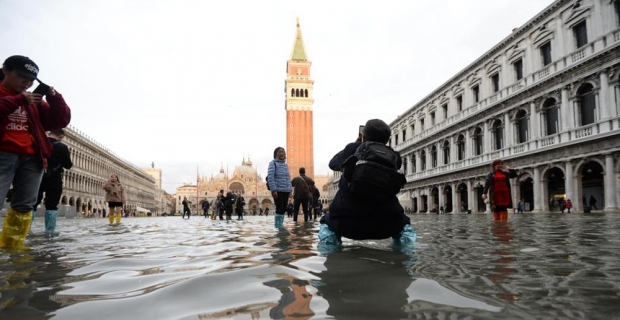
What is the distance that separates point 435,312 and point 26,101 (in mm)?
3948

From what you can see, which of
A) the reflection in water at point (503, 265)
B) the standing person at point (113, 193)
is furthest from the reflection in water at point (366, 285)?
the standing person at point (113, 193)

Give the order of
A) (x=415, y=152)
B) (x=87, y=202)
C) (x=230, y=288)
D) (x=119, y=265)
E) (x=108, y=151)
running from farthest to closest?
(x=108, y=151), (x=87, y=202), (x=415, y=152), (x=119, y=265), (x=230, y=288)

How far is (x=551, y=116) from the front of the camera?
22.6 m

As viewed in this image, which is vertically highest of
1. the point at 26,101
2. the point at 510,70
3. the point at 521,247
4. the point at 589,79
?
the point at 510,70

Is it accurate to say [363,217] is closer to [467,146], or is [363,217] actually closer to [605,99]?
[605,99]

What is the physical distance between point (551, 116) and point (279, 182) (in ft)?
64.2

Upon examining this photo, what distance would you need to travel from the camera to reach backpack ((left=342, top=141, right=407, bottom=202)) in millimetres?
3455

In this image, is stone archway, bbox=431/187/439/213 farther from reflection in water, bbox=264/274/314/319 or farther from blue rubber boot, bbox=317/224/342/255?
reflection in water, bbox=264/274/314/319

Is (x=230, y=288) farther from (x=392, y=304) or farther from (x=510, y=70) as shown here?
(x=510, y=70)

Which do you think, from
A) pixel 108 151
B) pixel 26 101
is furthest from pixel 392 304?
pixel 108 151

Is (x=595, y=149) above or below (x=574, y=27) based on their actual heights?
below

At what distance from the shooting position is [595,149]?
19.0 m

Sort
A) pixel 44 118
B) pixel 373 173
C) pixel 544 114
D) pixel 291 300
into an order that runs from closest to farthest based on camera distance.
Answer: pixel 291 300
pixel 373 173
pixel 44 118
pixel 544 114

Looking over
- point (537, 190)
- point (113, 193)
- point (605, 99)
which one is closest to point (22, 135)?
point (113, 193)
